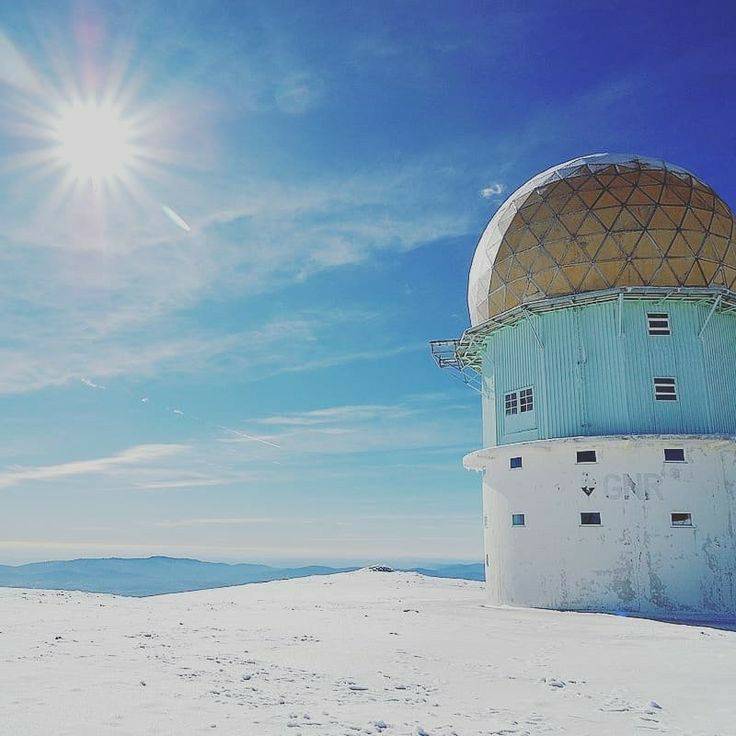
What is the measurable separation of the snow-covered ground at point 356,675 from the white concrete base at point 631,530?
8.39 ft

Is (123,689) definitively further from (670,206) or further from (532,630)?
(670,206)

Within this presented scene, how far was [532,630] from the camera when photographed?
14.6 m

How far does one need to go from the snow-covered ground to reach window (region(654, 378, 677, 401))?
695cm

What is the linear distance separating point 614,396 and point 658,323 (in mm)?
2835

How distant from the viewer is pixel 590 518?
19.4 metres

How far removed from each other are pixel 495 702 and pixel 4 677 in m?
6.06

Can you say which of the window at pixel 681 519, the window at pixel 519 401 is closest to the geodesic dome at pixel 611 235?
the window at pixel 519 401

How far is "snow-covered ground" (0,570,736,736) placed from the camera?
6801 millimetres

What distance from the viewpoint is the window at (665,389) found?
65.9 feet

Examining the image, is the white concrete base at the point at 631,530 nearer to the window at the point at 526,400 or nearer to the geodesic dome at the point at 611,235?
the window at the point at 526,400

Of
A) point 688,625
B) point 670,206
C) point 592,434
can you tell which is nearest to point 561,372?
point 592,434

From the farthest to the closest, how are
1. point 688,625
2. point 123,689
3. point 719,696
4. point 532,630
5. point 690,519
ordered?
point 690,519
point 688,625
point 532,630
point 719,696
point 123,689

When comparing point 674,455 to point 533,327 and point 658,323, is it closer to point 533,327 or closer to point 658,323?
point 658,323

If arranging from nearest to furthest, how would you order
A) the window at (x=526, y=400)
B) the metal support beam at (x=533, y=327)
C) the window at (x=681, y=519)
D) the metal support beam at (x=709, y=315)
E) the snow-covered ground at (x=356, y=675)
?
the snow-covered ground at (x=356, y=675), the window at (x=681, y=519), the metal support beam at (x=709, y=315), the metal support beam at (x=533, y=327), the window at (x=526, y=400)
